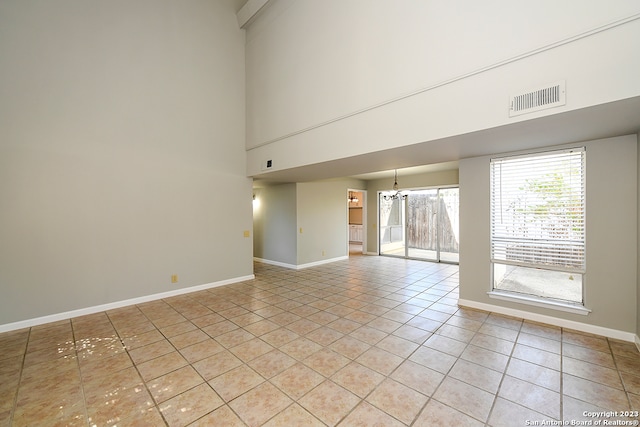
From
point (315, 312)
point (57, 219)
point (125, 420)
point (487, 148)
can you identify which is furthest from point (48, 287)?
point (487, 148)

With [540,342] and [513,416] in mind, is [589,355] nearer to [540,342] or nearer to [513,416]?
[540,342]

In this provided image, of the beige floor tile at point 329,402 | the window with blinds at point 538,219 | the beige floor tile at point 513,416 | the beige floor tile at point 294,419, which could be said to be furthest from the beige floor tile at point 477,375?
the window with blinds at point 538,219

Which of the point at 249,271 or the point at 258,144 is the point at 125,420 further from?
the point at 258,144

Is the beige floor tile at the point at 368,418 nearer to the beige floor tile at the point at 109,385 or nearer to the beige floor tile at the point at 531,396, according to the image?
the beige floor tile at the point at 531,396

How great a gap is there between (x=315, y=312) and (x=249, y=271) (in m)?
2.43

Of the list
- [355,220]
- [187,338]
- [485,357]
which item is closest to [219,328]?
[187,338]

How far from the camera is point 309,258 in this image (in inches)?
275

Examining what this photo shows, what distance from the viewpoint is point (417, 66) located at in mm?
2932

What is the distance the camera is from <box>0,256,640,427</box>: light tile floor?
1881mm

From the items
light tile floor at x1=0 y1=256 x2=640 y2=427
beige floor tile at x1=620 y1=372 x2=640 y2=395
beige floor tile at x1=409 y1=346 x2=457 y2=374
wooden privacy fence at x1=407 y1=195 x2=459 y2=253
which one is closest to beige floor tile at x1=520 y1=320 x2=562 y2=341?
light tile floor at x1=0 y1=256 x2=640 y2=427

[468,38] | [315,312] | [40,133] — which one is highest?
[468,38]

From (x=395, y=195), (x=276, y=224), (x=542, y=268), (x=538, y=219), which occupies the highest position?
(x=395, y=195)

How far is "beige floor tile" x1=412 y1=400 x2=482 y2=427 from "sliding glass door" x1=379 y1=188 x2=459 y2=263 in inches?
239

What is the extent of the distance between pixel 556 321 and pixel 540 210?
1.40 m
